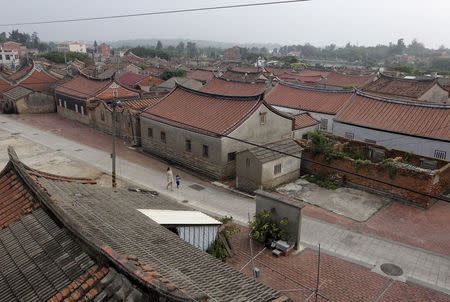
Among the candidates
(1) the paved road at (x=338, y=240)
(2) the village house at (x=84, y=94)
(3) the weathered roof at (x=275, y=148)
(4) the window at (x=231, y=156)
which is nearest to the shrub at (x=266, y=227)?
(1) the paved road at (x=338, y=240)

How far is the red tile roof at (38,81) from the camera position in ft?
162

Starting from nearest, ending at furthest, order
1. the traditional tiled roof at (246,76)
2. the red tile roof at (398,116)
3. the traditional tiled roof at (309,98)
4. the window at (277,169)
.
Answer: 1. the window at (277,169)
2. the red tile roof at (398,116)
3. the traditional tiled roof at (309,98)
4. the traditional tiled roof at (246,76)

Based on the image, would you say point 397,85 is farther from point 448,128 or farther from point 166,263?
point 166,263

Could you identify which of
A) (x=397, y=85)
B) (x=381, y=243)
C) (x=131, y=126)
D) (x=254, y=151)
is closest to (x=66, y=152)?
(x=131, y=126)

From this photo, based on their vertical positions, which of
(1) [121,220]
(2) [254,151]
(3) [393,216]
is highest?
(1) [121,220]

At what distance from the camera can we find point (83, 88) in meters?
40.7

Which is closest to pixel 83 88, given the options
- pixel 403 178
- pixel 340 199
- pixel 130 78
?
pixel 130 78

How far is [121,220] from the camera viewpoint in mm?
9508

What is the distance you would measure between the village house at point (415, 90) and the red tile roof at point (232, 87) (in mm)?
16626

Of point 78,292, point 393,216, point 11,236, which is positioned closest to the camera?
point 78,292

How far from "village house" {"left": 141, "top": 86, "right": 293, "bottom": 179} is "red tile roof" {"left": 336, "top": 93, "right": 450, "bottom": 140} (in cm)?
623

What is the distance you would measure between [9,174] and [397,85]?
156 feet

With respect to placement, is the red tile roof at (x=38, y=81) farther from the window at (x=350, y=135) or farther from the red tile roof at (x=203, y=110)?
the window at (x=350, y=135)

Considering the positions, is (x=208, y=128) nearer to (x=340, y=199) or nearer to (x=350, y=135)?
(x=340, y=199)
